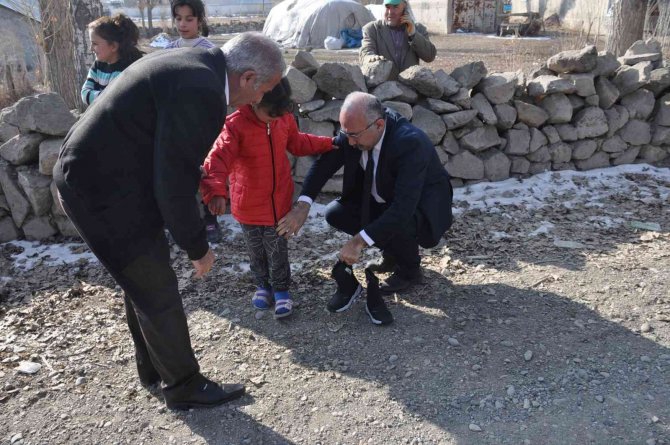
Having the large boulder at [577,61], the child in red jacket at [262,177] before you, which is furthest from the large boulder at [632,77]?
the child in red jacket at [262,177]

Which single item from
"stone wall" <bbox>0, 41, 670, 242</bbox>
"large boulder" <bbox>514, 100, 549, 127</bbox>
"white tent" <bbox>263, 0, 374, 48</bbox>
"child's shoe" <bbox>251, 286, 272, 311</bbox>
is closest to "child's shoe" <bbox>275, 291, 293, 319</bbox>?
"child's shoe" <bbox>251, 286, 272, 311</bbox>

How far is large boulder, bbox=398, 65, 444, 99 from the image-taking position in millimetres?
5191

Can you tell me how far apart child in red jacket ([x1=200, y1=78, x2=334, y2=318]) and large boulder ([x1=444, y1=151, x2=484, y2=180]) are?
7.12ft

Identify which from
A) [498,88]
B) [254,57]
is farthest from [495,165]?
[254,57]

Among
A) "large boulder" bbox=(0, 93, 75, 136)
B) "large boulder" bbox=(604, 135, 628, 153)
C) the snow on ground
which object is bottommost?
the snow on ground

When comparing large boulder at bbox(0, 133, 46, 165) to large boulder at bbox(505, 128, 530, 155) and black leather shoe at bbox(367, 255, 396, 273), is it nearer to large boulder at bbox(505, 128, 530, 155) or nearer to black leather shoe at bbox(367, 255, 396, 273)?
black leather shoe at bbox(367, 255, 396, 273)

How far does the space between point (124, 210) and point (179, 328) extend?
2.06ft

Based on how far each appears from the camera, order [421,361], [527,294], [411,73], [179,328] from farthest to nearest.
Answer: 1. [411,73]
2. [527,294]
3. [421,361]
4. [179,328]

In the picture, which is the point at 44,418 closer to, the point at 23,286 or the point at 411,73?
the point at 23,286

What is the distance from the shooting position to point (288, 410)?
9.20ft

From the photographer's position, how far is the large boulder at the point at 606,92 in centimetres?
588

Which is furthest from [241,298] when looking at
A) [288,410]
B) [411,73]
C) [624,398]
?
[411,73]

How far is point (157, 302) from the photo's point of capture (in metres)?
2.57

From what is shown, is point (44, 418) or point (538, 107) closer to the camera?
point (44, 418)
